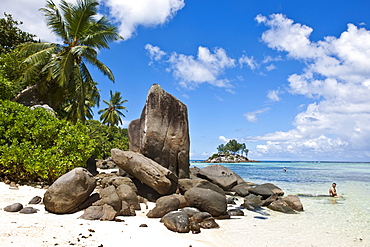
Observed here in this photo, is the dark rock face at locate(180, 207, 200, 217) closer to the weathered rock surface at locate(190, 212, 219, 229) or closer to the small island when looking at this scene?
the weathered rock surface at locate(190, 212, 219, 229)

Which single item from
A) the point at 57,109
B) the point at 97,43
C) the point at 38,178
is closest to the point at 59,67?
the point at 97,43

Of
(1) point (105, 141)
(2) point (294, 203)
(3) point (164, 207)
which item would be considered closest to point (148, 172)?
(3) point (164, 207)

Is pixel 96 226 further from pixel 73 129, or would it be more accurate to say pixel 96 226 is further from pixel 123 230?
pixel 73 129

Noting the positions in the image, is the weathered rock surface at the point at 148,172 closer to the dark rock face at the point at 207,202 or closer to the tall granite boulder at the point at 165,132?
the tall granite boulder at the point at 165,132

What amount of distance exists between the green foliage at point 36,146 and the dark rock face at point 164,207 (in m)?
3.93

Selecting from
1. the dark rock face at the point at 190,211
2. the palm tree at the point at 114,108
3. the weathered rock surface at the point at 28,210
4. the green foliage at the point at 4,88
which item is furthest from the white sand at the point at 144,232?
the palm tree at the point at 114,108

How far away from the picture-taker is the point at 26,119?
33.4 ft

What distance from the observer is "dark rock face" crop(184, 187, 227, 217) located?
26.4ft

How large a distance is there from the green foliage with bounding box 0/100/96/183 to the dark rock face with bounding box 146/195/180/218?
393cm

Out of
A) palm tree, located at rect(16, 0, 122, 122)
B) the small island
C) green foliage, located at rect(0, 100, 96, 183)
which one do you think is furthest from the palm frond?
the small island

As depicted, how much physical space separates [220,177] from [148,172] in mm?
7874

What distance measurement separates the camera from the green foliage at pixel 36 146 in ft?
29.2

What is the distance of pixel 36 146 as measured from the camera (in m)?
9.78

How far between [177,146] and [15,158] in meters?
5.95
